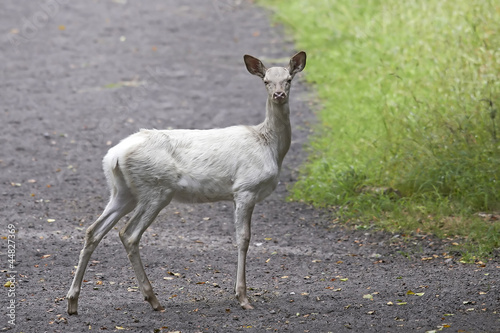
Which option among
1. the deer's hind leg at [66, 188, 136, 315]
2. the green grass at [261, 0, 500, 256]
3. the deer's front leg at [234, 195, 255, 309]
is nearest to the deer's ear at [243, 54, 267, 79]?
the deer's front leg at [234, 195, 255, 309]

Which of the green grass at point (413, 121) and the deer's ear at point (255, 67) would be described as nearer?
the deer's ear at point (255, 67)

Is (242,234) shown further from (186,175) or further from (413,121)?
(413,121)

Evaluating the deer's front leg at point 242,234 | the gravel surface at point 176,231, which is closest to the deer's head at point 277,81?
the deer's front leg at point 242,234

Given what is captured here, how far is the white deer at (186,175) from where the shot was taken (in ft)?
18.8

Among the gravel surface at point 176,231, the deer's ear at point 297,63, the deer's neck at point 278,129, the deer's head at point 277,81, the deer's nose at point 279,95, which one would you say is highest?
the deer's ear at point 297,63

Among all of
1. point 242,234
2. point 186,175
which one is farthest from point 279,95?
point 242,234

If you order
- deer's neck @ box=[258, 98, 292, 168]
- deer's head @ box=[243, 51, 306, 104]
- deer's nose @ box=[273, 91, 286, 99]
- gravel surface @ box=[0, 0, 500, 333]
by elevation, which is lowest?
gravel surface @ box=[0, 0, 500, 333]

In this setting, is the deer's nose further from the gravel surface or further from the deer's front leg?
the gravel surface

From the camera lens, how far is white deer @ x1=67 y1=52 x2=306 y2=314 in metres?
5.74

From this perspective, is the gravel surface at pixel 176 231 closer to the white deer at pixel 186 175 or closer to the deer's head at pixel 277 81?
the white deer at pixel 186 175

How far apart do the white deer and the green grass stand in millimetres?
2475

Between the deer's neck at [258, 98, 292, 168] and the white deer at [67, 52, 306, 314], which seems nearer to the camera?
the white deer at [67, 52, 306, 314]

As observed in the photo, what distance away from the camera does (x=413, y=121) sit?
9297 mm

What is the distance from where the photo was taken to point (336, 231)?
805 cm
